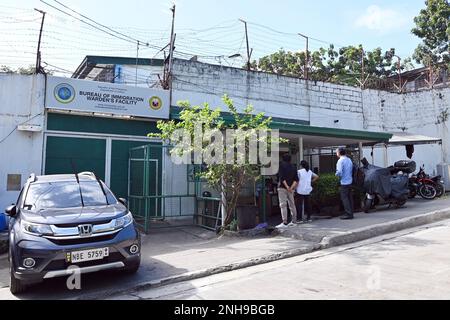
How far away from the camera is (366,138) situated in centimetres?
1258

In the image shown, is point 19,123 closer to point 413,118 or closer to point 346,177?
point 346,177

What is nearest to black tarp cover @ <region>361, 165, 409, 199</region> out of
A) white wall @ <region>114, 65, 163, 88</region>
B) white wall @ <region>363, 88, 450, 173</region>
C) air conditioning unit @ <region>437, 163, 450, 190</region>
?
air conditioning unit @ <region>437, 163, 450, 190</region>

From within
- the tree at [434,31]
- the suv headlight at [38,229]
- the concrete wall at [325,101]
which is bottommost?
the suv headlight at [38,229]

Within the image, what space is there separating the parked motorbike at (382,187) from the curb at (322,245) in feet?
4.93

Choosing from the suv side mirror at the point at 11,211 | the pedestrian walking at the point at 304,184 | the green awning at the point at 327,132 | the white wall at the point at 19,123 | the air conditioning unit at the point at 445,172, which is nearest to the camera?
the suv side mirror at the point at 11,211

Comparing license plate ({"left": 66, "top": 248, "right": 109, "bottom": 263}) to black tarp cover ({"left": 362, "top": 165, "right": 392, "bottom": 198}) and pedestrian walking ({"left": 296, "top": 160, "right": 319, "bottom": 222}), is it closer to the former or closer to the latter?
pedestrian walking ({"left": 296, "top": 160, "right": 319, "bottom": 222})

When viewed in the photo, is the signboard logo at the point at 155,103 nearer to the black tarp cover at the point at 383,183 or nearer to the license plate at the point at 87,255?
the black tarp cover at the point at 383,183

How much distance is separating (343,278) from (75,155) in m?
→ 8.36

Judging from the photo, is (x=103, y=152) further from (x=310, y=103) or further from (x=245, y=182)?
(x=310, y=103)

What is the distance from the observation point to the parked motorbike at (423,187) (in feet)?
44.1

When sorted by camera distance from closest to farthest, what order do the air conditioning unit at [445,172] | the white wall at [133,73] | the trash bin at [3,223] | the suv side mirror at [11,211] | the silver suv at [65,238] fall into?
1. the silver suv at [65,238]
2. the suv side mirror at [11,211]
3. the trash bin at [3,223]
4. the white wall at [133,73]
5. the air conditioning unit at [445,172]

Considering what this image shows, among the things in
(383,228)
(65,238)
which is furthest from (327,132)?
(65,238)

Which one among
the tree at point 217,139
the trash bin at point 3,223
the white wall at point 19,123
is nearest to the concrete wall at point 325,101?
the tree at point 217,139
